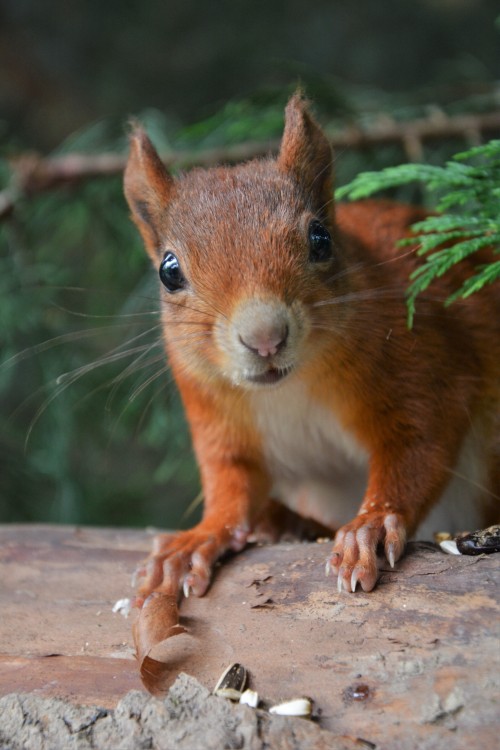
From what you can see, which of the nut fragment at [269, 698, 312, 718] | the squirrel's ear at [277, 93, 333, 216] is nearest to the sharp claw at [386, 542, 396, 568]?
the nut fragment at [269, 698, 312, 718]

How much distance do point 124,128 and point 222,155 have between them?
0.65 metres

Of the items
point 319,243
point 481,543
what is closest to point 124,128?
point 319,243

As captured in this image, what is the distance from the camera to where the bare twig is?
323 centimetres

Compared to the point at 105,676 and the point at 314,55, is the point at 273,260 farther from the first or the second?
the point at 314,55

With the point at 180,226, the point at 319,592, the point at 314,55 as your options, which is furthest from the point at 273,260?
the point at 314,55

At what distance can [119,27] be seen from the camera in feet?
17.6

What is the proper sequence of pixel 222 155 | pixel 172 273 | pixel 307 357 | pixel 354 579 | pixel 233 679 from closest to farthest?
pixel 233 679, pixel 354 579, pixel 307 357, pixel 172 273, pixel 222 155

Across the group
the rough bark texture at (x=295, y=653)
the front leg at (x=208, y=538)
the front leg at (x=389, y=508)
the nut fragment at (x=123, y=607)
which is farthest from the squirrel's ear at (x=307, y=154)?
the nut fragment at (x=123, y=607)

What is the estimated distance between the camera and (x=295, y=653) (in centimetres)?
166

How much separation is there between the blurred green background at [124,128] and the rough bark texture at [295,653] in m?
0.83

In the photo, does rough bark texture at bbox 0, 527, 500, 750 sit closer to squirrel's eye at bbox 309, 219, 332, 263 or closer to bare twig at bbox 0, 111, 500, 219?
squirrel's eye at bbox 309, 219, 332, 263

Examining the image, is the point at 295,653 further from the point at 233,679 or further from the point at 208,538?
the point at 208,538

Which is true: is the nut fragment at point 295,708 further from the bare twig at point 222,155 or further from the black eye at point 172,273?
the bare twig at point 222,155

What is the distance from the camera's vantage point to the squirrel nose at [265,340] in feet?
5.92
